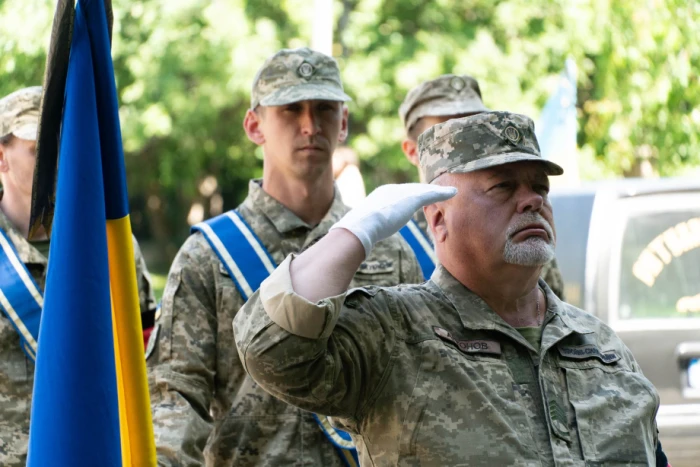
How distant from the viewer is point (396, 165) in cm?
1603

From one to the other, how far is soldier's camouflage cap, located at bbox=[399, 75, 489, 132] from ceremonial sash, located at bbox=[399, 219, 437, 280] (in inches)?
38.9

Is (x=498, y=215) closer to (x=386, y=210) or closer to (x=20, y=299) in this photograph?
(x=386, y=210)

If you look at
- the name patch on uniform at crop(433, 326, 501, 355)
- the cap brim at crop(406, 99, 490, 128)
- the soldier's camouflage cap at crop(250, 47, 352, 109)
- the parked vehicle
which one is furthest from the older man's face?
the parked vehicle

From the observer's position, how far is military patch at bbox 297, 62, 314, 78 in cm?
474

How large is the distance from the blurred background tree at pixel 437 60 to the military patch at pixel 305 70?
9.79m

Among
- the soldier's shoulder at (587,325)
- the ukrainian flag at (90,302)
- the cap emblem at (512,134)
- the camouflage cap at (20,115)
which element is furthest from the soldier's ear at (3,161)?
the soldier's shoulder at (587,325)

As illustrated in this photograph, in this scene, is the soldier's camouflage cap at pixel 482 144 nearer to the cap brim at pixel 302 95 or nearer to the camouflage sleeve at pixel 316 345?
the camouflage sleeve at pixel 316 345

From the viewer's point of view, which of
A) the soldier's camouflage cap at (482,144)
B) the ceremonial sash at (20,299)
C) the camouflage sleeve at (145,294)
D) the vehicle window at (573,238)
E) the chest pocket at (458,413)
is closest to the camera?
the chest pocket at (458,413)

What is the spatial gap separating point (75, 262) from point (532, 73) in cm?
1313

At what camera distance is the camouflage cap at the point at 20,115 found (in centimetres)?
496

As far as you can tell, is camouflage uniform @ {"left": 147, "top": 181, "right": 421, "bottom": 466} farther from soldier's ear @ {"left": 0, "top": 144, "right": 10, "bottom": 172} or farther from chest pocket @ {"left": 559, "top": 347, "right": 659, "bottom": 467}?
chest pocket @ {"left": 559, "top": 347, "right": 659, "bottom": 467}

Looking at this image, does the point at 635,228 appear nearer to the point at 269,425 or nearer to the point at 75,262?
the point at 269,425

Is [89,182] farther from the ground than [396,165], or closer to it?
farther from the ground

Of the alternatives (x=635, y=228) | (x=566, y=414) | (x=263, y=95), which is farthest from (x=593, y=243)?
(x=566, y=414)
